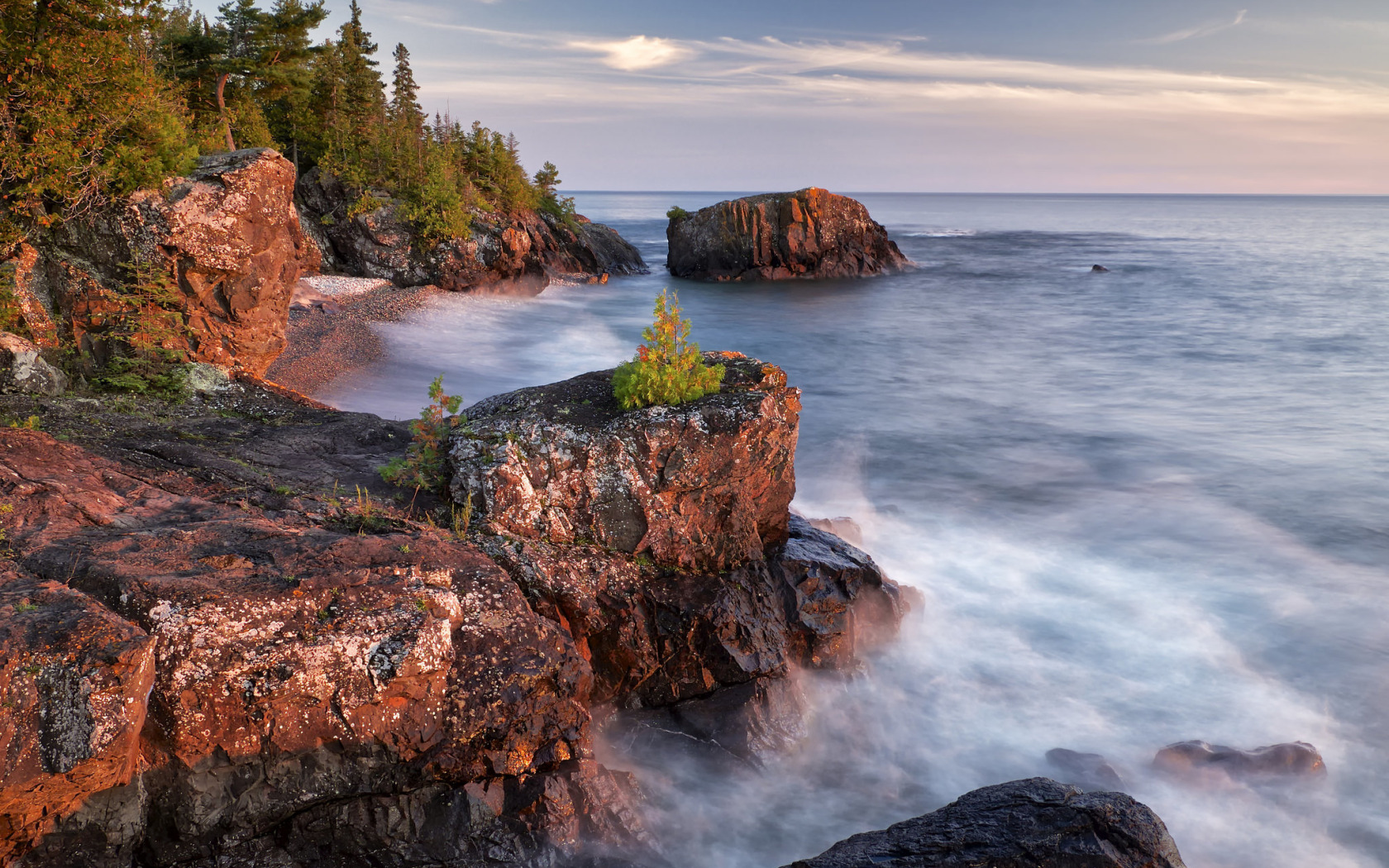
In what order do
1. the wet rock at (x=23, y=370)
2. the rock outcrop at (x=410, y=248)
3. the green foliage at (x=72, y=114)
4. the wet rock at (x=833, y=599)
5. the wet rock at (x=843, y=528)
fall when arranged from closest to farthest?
1. the wet rock at (x=833, y=599)
2. the wet rock at (x=23, y=370)
3. the green foliage at (x=72, y=114)
4. the wet rock at (x=843, y=528)
5. the rock outcrop at (x=410, y=248)

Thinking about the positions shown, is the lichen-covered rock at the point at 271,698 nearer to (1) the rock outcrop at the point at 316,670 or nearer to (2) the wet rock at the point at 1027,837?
(1) the rock outcrop at the point at 316,670

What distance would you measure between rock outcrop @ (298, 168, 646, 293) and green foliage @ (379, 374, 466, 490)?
23.4 meters

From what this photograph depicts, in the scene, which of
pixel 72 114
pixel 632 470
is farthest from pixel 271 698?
pixel 72 114

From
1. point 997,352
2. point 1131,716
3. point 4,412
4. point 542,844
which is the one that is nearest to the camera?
point 542,844

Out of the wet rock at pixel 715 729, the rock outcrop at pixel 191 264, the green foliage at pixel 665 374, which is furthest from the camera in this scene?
the rock outcrop at pixel 191 264

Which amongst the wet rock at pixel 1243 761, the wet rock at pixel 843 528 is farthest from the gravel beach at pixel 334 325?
the wet rock at pixel 1243 761

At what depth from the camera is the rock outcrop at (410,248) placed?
29984 mm

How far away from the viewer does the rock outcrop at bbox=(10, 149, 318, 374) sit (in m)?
10.7

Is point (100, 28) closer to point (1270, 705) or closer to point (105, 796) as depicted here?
point (105, 796)

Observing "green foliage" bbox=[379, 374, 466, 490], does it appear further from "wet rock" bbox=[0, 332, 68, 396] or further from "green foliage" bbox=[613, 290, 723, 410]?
"wet rock" bbox=[0, 332, 68, 396]

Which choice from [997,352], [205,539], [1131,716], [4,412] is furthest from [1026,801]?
[997,352]

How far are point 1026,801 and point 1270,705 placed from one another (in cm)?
624

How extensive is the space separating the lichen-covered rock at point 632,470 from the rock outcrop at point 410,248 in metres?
23.6

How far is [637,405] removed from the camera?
28.0ft
